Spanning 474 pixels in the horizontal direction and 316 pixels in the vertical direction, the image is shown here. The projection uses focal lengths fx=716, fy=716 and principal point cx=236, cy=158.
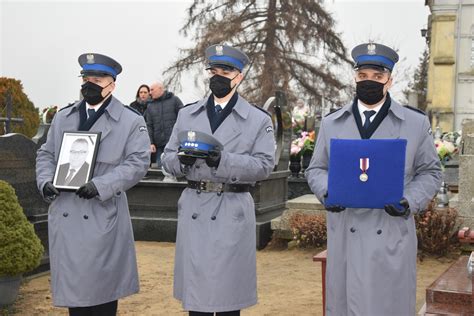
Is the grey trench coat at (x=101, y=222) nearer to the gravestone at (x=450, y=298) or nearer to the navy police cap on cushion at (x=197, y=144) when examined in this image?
the navy police cap on cushion at (x=197, y=144)

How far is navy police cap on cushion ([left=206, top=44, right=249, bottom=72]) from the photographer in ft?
14.7

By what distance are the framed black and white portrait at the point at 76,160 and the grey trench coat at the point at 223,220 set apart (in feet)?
1.63

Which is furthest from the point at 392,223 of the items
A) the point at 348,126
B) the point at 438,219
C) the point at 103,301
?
the point at 438,219

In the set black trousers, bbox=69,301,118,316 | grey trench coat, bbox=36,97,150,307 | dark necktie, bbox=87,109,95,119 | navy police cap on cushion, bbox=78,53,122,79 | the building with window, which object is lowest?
black trousers, bbox=69,301,118,316

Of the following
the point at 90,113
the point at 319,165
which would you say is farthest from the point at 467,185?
the point at 90,113

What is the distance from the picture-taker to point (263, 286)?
7.70 meters

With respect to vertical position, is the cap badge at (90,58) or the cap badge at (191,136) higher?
the cap badge at (90,58)

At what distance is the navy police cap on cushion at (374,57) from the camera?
4.13 m

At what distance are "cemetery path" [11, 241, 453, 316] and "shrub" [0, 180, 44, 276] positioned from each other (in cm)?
46

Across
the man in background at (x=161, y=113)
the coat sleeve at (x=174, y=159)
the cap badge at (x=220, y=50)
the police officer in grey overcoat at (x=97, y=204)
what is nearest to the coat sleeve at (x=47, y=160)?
the police officer in grey overcoat at (x=97, y=204)

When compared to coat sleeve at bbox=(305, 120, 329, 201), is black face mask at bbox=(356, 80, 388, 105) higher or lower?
higher

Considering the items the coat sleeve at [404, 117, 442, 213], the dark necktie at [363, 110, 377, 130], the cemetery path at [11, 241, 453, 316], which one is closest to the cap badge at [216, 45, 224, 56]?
the dark necktie at [363, 110, 377, 130]

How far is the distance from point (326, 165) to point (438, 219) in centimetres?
499

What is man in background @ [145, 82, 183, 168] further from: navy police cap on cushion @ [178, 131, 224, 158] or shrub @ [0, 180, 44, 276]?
navy police cap on cushion @ [178, 131, 224, 158]
